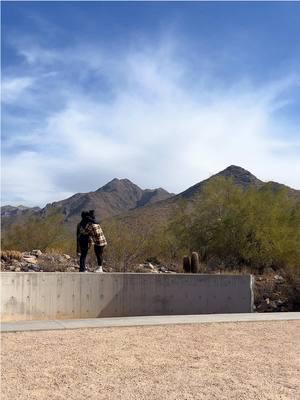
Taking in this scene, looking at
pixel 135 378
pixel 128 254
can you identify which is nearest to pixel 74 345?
pixel 135 378

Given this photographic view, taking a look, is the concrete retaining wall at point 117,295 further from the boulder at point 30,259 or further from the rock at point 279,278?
the rock at point 279,278

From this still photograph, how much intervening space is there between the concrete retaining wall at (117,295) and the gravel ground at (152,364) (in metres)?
2.52

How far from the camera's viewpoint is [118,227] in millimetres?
31328

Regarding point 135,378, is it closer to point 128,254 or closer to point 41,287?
point 41,287

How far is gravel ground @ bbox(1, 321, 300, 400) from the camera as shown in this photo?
7086mm

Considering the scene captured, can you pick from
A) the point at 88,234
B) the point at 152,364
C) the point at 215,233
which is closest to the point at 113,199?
the point at 215,233

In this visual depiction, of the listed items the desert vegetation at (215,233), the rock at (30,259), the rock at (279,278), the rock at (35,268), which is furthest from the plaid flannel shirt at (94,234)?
the desert vegetation at (215,233)

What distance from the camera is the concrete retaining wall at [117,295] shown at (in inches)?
533

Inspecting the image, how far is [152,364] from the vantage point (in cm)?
863

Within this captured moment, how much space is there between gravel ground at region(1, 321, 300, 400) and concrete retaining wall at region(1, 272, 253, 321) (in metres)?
2.52

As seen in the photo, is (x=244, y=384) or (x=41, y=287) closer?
(x=244, y=384)

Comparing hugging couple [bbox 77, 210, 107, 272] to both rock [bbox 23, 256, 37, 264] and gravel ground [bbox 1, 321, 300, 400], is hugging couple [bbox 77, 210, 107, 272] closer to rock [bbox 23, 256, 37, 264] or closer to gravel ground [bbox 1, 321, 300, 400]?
gravel ground [bbox 1, 321, 300, 400]

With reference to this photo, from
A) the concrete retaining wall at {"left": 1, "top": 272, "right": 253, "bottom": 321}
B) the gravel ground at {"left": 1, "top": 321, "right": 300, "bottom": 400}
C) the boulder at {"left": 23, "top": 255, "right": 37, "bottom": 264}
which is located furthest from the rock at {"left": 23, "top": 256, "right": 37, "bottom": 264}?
the gravel ground at {"left": 1, "top": 321, "right": 300, "bottom": 400}

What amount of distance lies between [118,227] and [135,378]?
2366 centimetres
